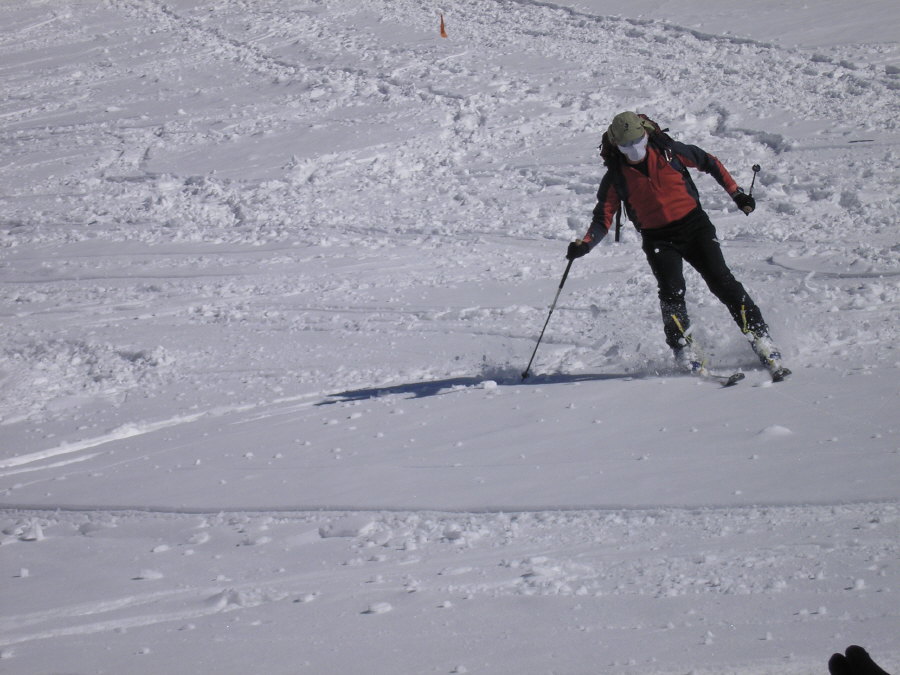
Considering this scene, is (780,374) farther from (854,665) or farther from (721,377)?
(854,665)

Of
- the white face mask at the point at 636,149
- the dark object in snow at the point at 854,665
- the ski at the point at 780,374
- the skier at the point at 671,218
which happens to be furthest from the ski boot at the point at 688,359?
the dark object in snow at the point at 854,665

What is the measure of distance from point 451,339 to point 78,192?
748 cm

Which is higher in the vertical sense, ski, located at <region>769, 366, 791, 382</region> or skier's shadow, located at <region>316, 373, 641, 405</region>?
ski, located at <region>769, 366, 791, 382</region>

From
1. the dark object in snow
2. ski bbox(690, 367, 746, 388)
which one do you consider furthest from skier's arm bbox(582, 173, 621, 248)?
the dark object in snow

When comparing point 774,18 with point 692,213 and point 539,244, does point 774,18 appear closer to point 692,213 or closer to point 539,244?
point 539,244

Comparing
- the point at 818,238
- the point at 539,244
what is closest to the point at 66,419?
the point at 539,244

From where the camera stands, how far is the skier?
234 inches

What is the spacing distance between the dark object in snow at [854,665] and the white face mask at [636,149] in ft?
13.5

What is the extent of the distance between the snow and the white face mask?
1508 millimetres

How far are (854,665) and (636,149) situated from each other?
417 centimetres

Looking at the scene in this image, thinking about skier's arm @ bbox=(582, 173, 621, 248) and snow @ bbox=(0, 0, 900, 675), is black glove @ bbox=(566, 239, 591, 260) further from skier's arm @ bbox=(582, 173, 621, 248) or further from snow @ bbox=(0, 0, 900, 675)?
snow @ bbox=(0, 0, 900, 675)

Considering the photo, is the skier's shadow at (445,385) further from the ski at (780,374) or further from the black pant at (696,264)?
the ski at (780,374)

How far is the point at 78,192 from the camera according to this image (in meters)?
13.0

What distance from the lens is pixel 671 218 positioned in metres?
6.11
